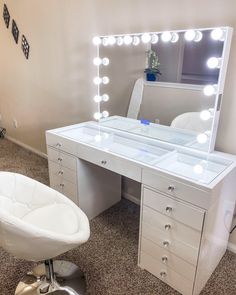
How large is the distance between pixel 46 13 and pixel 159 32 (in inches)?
58.4

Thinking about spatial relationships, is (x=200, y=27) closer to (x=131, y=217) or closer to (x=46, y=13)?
(x=131, y=217)

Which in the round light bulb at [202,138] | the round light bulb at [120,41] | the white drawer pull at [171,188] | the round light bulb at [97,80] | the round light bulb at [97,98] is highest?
the round light bulb at [120,41]

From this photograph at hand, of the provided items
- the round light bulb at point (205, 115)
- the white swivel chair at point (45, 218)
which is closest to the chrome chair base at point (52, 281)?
the white swivel chair at point (45, 218)

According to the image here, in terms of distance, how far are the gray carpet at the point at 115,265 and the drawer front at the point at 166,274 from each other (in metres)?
0.04

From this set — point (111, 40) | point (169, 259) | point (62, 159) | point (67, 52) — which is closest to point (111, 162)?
point (62, 159)

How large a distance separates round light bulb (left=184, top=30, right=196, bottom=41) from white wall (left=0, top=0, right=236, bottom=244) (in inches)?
3.5

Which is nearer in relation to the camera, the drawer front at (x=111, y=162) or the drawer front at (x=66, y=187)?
the drawer front at (x=111, y=162)

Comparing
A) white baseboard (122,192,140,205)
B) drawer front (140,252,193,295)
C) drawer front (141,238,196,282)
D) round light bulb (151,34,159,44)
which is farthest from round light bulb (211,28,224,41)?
white baseboard (122,192,140,205)

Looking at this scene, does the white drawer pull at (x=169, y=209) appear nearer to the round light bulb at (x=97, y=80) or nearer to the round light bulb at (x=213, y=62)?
the round light bulb at (x=213, y=62)

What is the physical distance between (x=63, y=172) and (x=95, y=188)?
0.31m

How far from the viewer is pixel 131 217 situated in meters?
2.20

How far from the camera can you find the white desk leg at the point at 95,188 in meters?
2.05

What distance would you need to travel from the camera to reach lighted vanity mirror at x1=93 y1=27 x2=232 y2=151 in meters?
1.54

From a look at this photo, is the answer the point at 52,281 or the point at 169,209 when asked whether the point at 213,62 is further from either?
the point at 52,281
